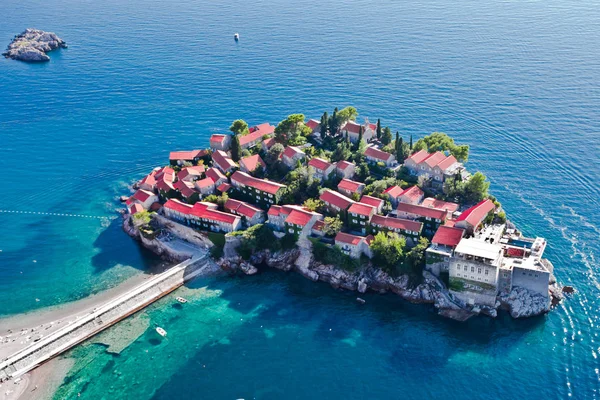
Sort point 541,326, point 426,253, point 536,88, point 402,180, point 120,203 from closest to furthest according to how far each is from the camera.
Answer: point 541,326, point 426,253, point 402,180, point 120,203, point 536,88

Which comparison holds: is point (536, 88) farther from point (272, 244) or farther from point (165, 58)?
point (165, 58)

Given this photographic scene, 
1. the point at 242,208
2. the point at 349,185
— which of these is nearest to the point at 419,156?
the point at 349,185

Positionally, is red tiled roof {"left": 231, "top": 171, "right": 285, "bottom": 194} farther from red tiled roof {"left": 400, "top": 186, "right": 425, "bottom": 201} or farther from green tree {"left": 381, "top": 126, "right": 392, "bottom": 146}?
green tree {"left": 381, "top": 126, "right": 392, "bottom": 146}

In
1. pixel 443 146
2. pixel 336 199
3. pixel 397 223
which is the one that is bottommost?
pixel 397 223

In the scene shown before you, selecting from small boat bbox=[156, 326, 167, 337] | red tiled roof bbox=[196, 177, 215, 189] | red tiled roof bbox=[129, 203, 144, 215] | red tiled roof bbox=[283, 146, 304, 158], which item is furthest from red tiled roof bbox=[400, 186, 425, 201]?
red tiled roof bbox=[129, 203, 144, 215]

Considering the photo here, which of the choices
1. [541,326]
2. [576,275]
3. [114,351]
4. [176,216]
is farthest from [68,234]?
[576,275]

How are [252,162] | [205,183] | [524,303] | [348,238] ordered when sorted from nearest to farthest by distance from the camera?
[524,303]
[348,238]
[205,183]
[252,162]

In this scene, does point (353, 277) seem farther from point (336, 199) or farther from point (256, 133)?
point (256, 133)

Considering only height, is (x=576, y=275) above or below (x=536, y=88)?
below
